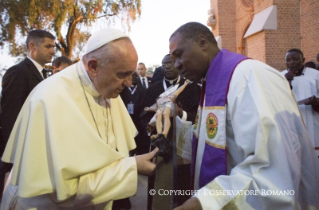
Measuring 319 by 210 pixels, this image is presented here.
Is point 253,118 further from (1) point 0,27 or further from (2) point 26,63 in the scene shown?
(1) point 0,27

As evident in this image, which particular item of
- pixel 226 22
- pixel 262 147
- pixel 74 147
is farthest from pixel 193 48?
pixel 226 22

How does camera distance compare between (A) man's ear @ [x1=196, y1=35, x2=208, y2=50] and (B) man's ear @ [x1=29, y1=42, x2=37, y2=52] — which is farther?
(B) man's ear @ [x1=29, y1=42, x2=37, y2=52]

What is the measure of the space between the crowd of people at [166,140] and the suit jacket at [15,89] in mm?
1977

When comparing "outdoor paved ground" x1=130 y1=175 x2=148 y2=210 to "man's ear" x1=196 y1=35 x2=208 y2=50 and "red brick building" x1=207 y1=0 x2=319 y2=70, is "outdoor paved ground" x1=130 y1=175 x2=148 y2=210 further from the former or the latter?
"red brick building" x1=207 y1=0 x2=319 y2=70

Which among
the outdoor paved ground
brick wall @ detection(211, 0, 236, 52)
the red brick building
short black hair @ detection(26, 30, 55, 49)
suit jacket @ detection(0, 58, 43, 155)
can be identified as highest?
brick wall @ detection(211, 0, 236, 52)

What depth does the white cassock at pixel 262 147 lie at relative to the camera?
148 centimetres

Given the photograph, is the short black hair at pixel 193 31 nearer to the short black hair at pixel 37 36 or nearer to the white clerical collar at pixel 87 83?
the white clerical collar at pixel 87 83

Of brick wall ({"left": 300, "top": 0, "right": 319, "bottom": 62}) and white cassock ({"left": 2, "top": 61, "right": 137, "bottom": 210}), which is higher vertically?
brick wall ({"left": 300, "top": 0, "right": 319, "bottom": 62})

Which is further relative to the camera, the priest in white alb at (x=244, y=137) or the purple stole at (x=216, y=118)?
the purple stole at (x=216, y=118)

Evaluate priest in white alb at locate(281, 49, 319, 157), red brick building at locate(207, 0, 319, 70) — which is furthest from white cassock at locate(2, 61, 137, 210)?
red brick building at locate(207, 0, 319, 70)

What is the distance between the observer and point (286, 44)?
32.3ft

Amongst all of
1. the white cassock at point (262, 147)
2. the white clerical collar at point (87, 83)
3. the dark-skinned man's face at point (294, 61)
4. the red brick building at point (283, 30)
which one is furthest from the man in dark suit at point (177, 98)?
the red brick building at point (283, 30)

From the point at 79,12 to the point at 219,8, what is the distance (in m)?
8.62

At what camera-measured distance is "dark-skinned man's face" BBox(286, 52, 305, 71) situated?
512cm
